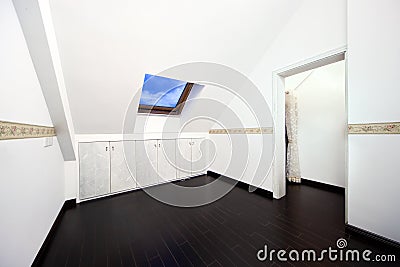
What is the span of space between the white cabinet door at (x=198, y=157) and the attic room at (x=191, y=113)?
49cm

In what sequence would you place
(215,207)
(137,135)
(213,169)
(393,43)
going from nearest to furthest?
(393,43) → (215,207) → (137,135) → (213,169)

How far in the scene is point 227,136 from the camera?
3.08 metres

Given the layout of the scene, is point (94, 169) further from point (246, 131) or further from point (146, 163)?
point (246, 131)

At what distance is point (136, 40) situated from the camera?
1584 millimetres

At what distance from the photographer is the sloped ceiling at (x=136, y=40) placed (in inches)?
53.1

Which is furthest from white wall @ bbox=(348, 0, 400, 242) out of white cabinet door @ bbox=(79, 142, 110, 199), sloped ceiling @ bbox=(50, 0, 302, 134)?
white cabinet door @ bbox=(79, 142, 110, 199)

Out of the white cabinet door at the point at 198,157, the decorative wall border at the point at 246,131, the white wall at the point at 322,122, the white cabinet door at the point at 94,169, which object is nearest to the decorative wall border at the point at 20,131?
the white cabinet door at the point at 94,169

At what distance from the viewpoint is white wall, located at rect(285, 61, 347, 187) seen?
2.60 m

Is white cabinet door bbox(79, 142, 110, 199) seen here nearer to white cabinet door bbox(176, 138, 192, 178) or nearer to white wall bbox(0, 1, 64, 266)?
white wall bbox(0, 1, 64, 266)

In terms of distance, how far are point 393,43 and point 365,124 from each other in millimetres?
648

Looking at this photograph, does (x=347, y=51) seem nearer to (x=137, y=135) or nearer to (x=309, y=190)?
(x=309, y=190)

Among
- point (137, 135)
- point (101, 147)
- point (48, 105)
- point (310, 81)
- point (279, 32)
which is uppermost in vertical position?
point (279, 32)

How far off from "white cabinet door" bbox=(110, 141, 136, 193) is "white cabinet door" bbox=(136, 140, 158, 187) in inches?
3.0

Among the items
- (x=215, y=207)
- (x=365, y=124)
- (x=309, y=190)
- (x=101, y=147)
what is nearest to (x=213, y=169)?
(x=215, y=207)
